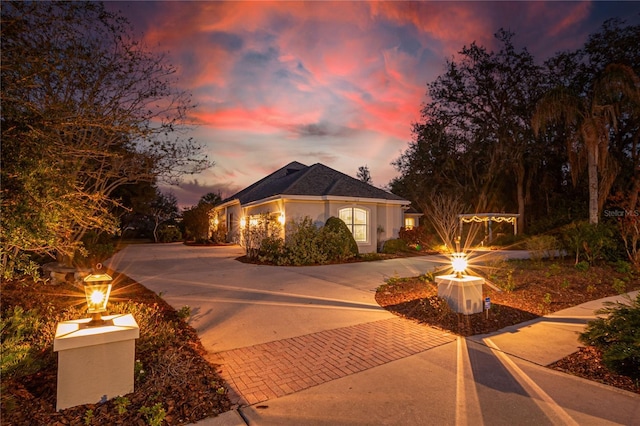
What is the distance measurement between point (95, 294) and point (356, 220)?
12849 mm

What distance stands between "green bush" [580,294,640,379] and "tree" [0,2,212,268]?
→ 6205mm

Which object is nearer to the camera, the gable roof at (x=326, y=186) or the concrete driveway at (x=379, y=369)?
the concrete driveway at (x=379, y=369)

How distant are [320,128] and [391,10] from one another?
1056cm

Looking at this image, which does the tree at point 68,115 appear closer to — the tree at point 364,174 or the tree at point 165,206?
the tree at point 165,206

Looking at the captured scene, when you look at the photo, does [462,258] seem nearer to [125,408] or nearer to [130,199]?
[125,408]

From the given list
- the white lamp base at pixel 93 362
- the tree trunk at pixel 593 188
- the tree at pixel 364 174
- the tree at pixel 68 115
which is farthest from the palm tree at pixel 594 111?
the tree at pixel 364 174

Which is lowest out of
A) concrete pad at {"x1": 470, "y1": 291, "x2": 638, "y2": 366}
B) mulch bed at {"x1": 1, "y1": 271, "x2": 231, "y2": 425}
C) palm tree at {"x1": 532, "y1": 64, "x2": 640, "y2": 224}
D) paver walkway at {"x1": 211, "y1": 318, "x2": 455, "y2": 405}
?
paver walkway at {"x1": 211, "y1": 318, "x2": 455, "y2": 405}

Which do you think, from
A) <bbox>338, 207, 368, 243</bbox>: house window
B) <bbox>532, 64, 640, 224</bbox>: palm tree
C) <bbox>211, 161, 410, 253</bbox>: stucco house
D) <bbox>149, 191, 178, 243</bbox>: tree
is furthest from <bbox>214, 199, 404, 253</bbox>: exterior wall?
<bbox>149, 191, 178, 243</bbox>: tree

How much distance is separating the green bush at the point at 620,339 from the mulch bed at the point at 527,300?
110mm

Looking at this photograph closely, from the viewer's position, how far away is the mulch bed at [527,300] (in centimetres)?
370

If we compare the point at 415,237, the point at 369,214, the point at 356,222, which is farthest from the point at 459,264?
the point at 415,237

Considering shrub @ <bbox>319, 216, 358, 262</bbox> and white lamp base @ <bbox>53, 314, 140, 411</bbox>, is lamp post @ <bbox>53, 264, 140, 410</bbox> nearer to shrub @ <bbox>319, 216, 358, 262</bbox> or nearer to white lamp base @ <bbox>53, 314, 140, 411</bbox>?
white lamp base @ <bbox>53, 314, 140, 411</bbox>

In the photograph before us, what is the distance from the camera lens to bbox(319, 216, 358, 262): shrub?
499 inches

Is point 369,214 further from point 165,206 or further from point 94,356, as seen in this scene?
point 165,206
